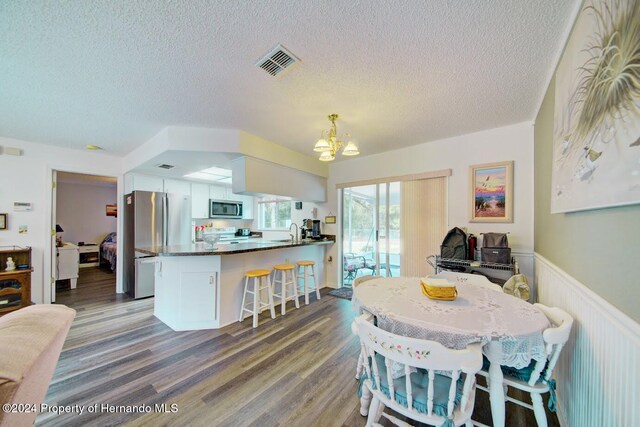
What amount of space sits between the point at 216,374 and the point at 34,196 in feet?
13.3

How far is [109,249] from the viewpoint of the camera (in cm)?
612

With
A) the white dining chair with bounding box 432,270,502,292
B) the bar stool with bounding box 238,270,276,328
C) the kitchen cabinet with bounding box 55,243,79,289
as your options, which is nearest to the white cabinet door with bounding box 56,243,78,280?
the kitchen cabinet with bounding box 55,243,79,289

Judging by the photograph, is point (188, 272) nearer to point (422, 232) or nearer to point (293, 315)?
point (293, 315)

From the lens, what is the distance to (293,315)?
3225 millimetres

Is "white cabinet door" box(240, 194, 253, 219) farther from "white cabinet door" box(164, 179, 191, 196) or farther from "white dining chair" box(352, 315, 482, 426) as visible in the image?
"white dining chair" box(352, 315, 482, 426)

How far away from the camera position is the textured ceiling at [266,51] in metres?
1.35

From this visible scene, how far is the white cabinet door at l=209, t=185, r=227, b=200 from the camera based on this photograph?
213 inches

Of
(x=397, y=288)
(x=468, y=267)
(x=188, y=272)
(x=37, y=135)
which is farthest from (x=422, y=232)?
(x=37, y=135)

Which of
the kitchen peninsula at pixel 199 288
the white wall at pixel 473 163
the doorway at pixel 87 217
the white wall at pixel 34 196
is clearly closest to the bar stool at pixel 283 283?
the kitchen peninsula at pixel 199 288

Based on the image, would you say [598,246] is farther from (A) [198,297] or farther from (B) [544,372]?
(A) [198,297]

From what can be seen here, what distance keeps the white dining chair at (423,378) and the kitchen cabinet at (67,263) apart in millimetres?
5948

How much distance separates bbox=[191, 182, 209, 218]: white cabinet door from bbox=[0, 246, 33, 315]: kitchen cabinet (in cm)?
233

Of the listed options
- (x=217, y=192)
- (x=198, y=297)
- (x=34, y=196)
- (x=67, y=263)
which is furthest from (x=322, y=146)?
(x=67, y=263)

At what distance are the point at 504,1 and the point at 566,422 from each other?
7.97ft
